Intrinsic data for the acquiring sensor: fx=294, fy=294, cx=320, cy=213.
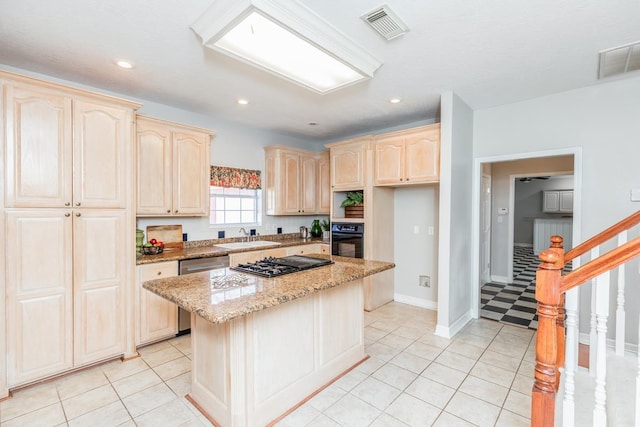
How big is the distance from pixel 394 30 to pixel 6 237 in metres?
3.21

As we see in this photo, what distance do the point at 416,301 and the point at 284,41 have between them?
3799 millimetres

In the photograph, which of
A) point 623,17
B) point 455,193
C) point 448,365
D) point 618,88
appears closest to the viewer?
point 623,17

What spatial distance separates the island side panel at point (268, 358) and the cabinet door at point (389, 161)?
6.33ft

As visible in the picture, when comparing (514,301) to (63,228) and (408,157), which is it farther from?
(63,228)

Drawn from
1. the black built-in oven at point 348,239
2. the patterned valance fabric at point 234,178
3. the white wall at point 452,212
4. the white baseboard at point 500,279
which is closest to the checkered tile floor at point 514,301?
the white baseboard at point 500,279

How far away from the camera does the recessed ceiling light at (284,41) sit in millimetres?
1745

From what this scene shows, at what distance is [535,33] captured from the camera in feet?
6.91

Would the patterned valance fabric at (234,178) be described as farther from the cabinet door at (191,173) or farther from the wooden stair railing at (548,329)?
the wooden stair railing at (548,329)

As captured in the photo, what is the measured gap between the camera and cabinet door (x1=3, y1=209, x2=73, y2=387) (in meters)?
2.23

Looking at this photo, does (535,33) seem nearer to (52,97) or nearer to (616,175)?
(616,175)

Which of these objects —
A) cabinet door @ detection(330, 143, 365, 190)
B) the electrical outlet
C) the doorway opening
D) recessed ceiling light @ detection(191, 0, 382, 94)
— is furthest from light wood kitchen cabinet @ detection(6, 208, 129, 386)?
the doorway opening

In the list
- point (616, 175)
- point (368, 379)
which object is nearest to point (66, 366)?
point (368, 379)

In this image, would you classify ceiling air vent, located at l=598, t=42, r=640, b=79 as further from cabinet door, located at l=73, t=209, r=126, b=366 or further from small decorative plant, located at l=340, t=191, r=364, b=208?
cabinet door, located at l=73, t=209, r=126, b=366

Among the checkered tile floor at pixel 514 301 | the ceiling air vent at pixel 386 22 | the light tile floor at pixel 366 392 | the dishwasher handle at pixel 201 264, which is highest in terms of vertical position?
the ceiling air vent at pixel 386 22
